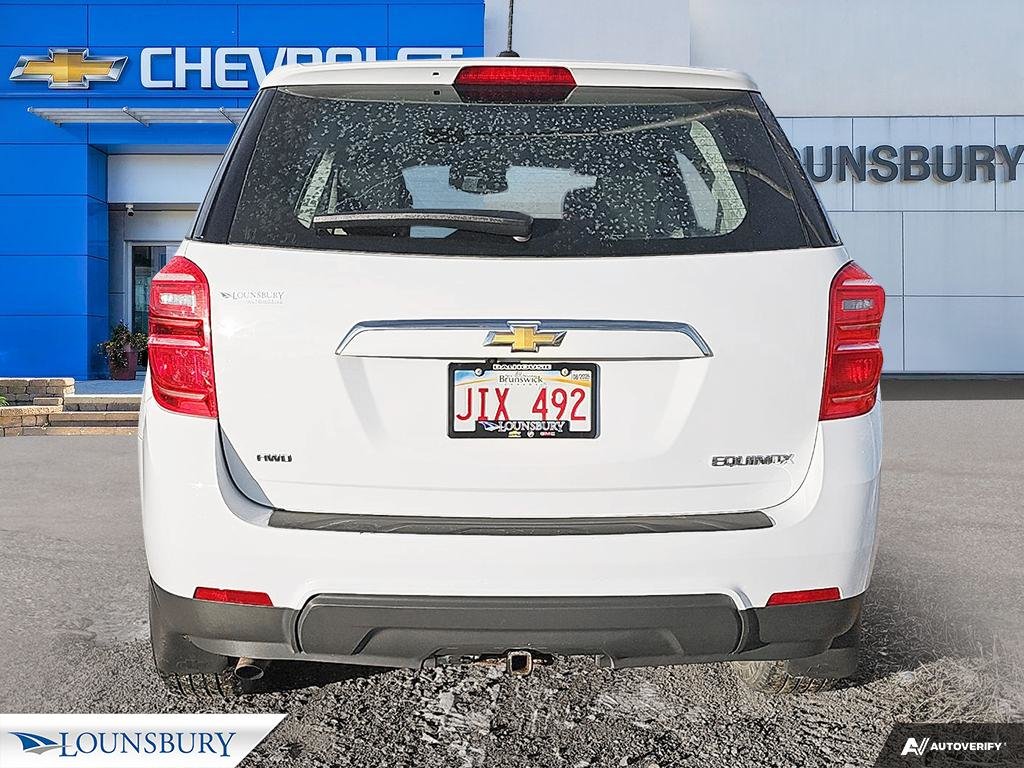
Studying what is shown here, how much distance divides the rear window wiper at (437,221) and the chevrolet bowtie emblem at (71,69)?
62.2 ft

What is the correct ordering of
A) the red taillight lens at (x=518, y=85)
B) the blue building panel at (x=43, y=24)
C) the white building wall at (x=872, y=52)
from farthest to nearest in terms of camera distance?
1. the white building wall at (x=872, y=52)
2. the blue building panel at (x=43, y=24)
3. the red taillight lens at (x=518, y=85)

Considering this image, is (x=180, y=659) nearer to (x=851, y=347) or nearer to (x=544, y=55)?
(x=851, y=347)

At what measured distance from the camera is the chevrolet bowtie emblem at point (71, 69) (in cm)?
1928

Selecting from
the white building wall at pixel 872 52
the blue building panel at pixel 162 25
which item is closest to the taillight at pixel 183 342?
the blue building panel at pixel 162 25

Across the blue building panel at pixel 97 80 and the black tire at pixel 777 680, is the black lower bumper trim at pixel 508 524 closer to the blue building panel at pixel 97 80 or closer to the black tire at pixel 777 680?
the black tire at pixel 777 680

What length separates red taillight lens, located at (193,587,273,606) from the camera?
7.66 ft

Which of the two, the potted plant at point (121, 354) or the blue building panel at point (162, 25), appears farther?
the potted plant at point (121, 354)

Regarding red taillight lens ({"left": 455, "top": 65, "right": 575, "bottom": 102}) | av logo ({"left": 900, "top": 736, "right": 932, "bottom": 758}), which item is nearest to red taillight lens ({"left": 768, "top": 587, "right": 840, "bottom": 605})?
av logo ({"left": 900, "top": 736, "right": 932, "bottom": 758})

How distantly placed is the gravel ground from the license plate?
38.9 inches

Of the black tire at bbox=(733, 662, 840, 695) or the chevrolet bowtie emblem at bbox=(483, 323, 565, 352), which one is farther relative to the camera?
the black tire at bbox=(733, 662, 840, 695)

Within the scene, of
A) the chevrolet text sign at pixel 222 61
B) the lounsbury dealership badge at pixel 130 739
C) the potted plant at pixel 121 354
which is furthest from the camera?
the potted plant at pixel 121 354

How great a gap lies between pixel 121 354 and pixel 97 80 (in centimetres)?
509

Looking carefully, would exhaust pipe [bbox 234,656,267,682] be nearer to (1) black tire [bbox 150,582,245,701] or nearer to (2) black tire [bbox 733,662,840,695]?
(1) black tire [bbox 150,582,245,701]

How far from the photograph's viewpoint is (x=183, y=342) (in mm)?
2406
